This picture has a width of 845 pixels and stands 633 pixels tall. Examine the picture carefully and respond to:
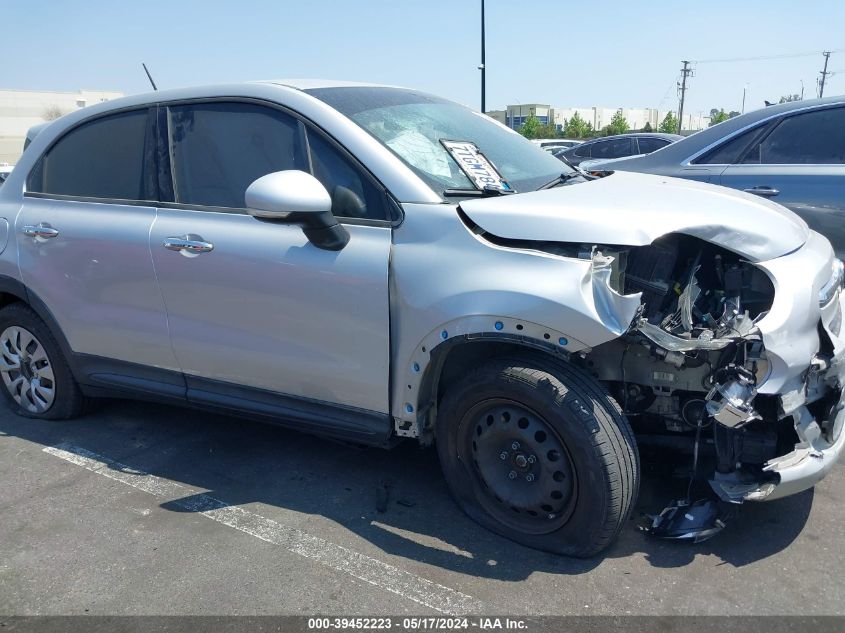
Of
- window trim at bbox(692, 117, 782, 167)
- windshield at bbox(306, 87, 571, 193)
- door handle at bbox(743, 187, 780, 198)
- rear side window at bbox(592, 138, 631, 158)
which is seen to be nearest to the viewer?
windshield at bbox(306, 87, 571, 193)

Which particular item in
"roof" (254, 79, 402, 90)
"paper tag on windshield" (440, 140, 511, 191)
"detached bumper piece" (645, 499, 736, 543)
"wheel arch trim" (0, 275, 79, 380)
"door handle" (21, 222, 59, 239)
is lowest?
"detached bumper piece" (645, 499, 736, 543)

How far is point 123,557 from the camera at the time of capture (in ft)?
9.73

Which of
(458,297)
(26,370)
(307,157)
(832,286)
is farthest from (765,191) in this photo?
(26,370)

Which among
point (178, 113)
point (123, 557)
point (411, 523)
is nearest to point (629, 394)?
point (411, 523)

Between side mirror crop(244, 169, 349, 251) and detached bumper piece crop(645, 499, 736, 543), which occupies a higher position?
side mirror crop(244, 169, 349, 251)

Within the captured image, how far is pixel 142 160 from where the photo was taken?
3.66 metres

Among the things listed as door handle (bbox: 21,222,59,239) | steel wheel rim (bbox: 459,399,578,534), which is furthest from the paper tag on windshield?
door handle (bbox: 21,222,59,239)

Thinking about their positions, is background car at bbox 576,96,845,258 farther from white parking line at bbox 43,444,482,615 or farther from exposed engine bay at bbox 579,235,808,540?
white parking line at bbox 43,444,482,615

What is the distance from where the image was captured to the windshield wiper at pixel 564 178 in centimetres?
340

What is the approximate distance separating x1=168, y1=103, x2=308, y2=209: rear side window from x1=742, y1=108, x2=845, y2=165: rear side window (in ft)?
11.4

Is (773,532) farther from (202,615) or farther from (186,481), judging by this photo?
(186,481)

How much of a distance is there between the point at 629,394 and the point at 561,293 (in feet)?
2.08

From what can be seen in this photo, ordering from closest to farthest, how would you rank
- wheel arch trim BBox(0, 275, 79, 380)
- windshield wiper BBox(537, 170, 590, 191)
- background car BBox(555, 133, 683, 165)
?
windshield wiper BBox(537, 170, 590, 191)
wheel arch trim BBox(0, 275, 79, 380)
background car BBox(555, 133, 683, 165)

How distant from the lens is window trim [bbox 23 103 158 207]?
11.9ft
